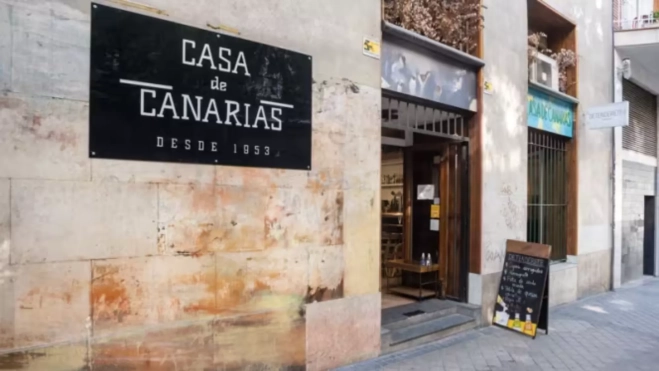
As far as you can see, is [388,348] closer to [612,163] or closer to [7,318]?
[7,318]

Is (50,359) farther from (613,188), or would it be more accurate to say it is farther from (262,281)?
(613,188)

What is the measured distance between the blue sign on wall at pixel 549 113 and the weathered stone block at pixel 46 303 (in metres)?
7.47

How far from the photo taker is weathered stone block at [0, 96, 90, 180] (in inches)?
126

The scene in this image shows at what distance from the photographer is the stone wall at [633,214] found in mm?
11617

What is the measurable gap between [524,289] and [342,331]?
3169 mm

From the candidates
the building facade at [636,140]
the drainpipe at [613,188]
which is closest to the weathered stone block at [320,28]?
the drainpipe at [613,188]

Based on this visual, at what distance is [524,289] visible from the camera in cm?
687

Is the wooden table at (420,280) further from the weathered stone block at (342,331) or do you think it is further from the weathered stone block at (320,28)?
the weathered stone block at (320,28)

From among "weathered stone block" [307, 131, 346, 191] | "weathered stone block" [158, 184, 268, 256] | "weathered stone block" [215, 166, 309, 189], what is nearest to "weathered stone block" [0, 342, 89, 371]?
"weathered stone block" [158, 184, 268, 256]

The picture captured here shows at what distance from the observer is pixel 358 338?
5273 mm

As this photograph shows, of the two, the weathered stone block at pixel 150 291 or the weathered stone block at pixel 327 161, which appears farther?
the weathered stone block at pixel 327 161

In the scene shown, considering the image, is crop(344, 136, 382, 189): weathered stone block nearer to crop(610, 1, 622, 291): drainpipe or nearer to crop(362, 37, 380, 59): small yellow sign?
crop(362, 37, 380, 59): small yellow sign

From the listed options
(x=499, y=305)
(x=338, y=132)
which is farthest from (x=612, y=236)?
(x=338, y=132)

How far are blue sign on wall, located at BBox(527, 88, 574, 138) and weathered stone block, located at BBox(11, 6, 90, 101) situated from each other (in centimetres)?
720
